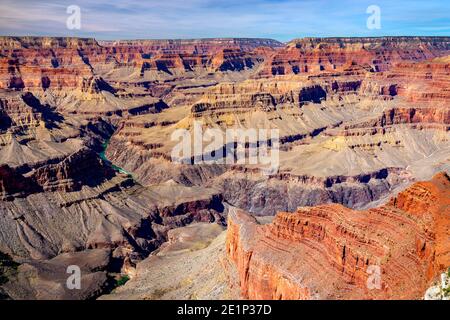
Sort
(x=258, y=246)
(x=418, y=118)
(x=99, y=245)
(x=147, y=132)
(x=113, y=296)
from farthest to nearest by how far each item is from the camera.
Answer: (x=147, y=132) → (x=418, y=118) → (x=99, y=245) → (x=113, y=296) → (x=258, y=246)

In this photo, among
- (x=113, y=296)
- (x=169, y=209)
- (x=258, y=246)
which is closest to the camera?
(x=258, y=246)

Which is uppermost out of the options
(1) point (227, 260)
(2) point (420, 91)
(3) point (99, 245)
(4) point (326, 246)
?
(2) point (420, 91)

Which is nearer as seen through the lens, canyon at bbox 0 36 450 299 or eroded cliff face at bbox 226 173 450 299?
eroded cliff face at bbox 226 173 450 299

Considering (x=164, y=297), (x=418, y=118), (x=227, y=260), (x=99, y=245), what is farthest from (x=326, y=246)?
(x=418, y=118)

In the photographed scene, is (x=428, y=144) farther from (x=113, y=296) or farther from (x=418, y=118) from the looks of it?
(x=113, y=296)

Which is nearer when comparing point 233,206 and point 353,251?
point 353,251

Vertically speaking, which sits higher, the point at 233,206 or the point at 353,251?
the point at 353,251

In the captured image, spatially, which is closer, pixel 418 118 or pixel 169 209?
pixel 169 209

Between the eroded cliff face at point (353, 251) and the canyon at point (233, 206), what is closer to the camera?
the eroded cliff face at point (353, 251)
